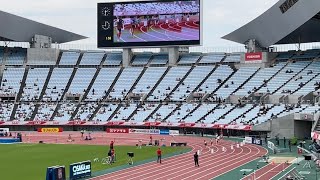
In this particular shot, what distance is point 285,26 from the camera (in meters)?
81.2

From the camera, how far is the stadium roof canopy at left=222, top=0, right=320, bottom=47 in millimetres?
74812

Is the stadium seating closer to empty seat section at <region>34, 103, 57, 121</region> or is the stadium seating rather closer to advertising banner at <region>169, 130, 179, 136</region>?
empty seat section at <region>34, 103, 57, 121</region>

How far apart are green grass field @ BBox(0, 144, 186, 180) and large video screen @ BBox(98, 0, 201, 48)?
35.0 m

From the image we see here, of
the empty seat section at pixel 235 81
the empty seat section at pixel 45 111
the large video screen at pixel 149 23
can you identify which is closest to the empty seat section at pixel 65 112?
the empty seat section at pixel 45 111

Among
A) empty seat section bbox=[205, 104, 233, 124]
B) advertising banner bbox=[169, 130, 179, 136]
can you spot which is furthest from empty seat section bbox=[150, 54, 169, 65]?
advertising banner bbox=[169, 130, 179, 136]

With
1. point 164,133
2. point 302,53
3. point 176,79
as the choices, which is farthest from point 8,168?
point 302,53

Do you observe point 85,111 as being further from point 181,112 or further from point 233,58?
point 233,58

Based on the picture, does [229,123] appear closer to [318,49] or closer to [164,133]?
[164,133]

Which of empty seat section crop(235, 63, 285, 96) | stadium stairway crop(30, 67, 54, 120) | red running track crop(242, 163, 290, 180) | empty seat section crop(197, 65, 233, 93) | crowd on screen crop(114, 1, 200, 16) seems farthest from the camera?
crowd on screen crop(114, 1, 200, 16)

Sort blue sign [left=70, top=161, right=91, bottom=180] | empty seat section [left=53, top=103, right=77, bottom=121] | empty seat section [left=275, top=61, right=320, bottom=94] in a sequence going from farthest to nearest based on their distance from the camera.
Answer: empty seat section [left=53, top=103, right=77, bottom=121] → empty seat section [left=275, top=61, right=320, bottom=94] → blue sign [left=70, top=161, right=91, bottom=180]

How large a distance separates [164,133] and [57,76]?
28.2m

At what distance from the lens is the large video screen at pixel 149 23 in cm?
8938

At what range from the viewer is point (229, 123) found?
74312 millimetres

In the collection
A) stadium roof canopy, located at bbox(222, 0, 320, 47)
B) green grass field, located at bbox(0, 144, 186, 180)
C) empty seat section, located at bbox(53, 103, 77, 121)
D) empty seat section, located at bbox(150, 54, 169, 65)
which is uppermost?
stadium roof canopy, located at bbox(222, 0, 320, 47)
